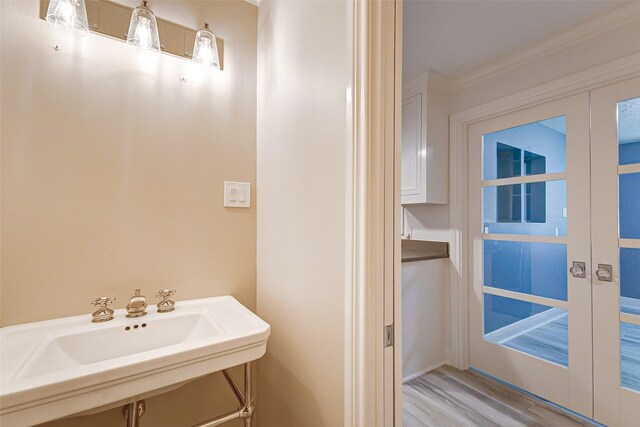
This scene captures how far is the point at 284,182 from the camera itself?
1100 mm

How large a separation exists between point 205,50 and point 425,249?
7.18ft

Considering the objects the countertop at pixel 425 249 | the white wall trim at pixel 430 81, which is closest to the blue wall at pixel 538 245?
the countertop at pixel 425 249

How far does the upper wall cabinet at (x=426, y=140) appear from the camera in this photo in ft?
7.26

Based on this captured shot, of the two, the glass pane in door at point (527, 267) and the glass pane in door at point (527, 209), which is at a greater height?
the glass pane in door at point (527, 209)

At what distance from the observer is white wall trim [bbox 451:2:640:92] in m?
1.51

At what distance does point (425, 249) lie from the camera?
2.47 meters

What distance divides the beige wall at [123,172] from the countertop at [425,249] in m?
1.47

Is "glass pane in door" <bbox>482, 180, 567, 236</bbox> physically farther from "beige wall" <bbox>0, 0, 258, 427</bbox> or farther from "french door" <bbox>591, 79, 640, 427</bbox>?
"beige wall" <bbox>0, 0, 258, 427</bbox>

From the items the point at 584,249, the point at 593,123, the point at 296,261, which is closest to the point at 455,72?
the point at 593,123

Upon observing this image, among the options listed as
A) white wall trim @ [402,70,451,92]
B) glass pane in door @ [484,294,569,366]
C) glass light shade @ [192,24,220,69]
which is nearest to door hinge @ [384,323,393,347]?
glass light shade @ [192,24,220,69]

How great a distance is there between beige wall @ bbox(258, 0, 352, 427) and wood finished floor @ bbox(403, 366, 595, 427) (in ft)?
3.66

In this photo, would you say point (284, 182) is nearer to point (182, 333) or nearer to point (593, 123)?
point (182, 333)

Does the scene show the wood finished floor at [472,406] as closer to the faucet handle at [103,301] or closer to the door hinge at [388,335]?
the door hinge at [388,335]

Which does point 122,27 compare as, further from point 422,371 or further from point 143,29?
point 422,371
